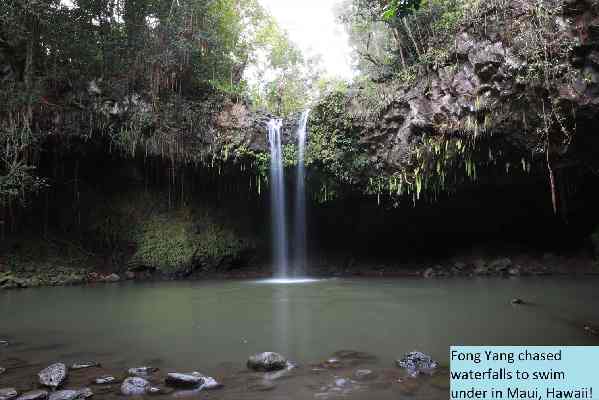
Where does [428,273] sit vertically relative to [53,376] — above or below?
below

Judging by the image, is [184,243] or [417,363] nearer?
[417,363]

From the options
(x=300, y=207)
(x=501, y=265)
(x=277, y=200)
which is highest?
(x=277, y=200)

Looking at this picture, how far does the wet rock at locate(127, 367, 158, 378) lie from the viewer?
347 cm

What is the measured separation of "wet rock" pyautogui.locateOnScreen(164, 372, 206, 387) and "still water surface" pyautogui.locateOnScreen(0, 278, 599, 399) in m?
0.20

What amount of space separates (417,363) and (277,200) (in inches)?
416

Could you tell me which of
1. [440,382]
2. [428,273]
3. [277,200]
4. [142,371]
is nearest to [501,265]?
[428,273]

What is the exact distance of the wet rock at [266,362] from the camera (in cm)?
362

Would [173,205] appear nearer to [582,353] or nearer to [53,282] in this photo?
[53,282]

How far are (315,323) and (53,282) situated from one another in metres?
9.64

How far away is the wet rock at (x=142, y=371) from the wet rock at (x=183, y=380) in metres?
0.31

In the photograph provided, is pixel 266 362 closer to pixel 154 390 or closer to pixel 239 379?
pixel 239 379

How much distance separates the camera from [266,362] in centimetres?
363

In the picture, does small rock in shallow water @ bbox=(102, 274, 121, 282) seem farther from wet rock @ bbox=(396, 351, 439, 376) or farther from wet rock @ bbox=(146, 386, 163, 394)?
wet rock @ bbox=(396, 351, 439, 376)

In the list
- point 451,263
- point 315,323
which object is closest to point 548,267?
point 451,263
